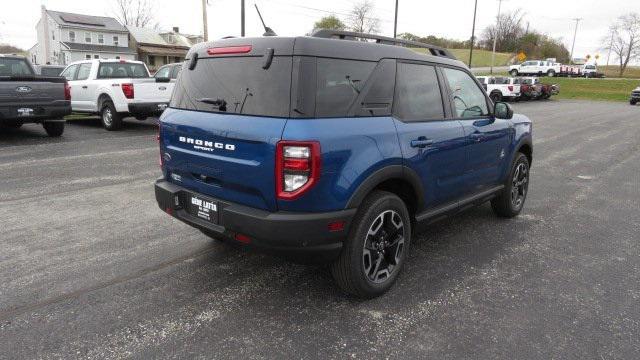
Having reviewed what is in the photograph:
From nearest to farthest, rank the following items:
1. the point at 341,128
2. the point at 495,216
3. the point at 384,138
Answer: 1. the point at 341,128
2. the point at 384,138
3. the point at 495,216

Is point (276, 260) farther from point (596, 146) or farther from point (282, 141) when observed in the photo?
point (596, 146)

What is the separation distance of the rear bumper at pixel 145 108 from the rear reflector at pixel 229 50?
29.6 ft

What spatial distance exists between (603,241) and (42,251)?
5447mm

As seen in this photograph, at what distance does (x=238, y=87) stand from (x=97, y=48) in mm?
61650

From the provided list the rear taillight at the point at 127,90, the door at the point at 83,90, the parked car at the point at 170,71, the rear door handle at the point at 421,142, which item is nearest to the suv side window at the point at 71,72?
the door at the point at 83,90

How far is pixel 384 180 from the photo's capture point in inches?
127

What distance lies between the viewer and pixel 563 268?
401 cm

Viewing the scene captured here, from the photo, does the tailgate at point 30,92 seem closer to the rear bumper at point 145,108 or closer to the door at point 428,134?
the rear bumper at point 145,108

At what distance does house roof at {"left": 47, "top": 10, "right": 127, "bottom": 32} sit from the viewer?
5558 centimetres

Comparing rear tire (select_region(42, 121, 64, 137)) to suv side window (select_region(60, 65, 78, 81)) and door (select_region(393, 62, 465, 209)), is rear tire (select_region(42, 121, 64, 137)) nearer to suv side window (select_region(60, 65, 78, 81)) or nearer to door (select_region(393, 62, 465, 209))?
suv side window (select_region(60, 65, 78, 81))

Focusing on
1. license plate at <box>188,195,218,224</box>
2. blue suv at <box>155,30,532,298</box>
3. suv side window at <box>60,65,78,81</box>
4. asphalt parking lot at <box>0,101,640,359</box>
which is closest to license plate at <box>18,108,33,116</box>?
suv side window at <box>60,65,78,81</box>

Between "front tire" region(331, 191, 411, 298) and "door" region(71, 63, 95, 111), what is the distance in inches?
447

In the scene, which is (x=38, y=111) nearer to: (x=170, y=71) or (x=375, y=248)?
(x=170, y=71)

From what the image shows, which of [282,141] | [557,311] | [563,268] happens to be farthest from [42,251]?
[563,268]
